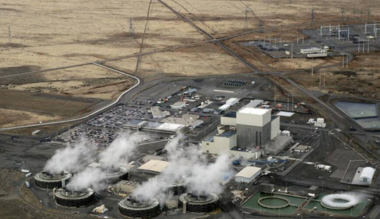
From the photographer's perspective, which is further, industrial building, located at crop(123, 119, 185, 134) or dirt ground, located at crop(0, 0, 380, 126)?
dirt ground, located at crop(0, 0, 380, 126)

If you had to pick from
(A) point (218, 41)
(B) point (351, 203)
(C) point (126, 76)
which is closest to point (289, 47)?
(A) point (218, 41)

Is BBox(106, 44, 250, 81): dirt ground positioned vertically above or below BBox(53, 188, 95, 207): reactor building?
above

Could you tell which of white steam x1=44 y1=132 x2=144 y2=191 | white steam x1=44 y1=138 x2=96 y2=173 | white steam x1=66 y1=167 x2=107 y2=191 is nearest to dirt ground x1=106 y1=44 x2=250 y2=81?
white steam x1=44 y1=132 x2=144 y2=191

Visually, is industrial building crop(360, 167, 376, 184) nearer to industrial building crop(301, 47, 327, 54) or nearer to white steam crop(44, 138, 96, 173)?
white steam crop(44, 138, 96, 173)

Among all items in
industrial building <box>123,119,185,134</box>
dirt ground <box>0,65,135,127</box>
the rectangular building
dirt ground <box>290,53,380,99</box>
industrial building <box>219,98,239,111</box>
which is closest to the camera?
the rectangular building

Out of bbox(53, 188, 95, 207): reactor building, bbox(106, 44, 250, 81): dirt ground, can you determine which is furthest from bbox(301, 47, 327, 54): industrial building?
bbox(53, 188, 95, 207): reactor building

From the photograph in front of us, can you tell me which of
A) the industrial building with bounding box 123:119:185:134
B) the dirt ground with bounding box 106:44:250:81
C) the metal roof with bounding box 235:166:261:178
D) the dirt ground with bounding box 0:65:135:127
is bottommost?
the metal roof with bounding box 235:166:261:178

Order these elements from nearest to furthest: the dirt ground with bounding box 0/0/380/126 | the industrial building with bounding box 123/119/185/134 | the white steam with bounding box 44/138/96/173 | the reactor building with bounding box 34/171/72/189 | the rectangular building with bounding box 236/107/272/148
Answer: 1. the reactor building with bounding box 34/171/72/189
2. the white steam with bounding box 44/138/96/173
3. the rectangular building with bounding box 236/107/272/148
4. the industrial building with bounding box 123/119/185/134
5. the dirt ground with bounding box 0/0/380/126

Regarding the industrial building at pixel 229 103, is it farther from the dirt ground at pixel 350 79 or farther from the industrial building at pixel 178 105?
the dirt ground at pixel 350 79
